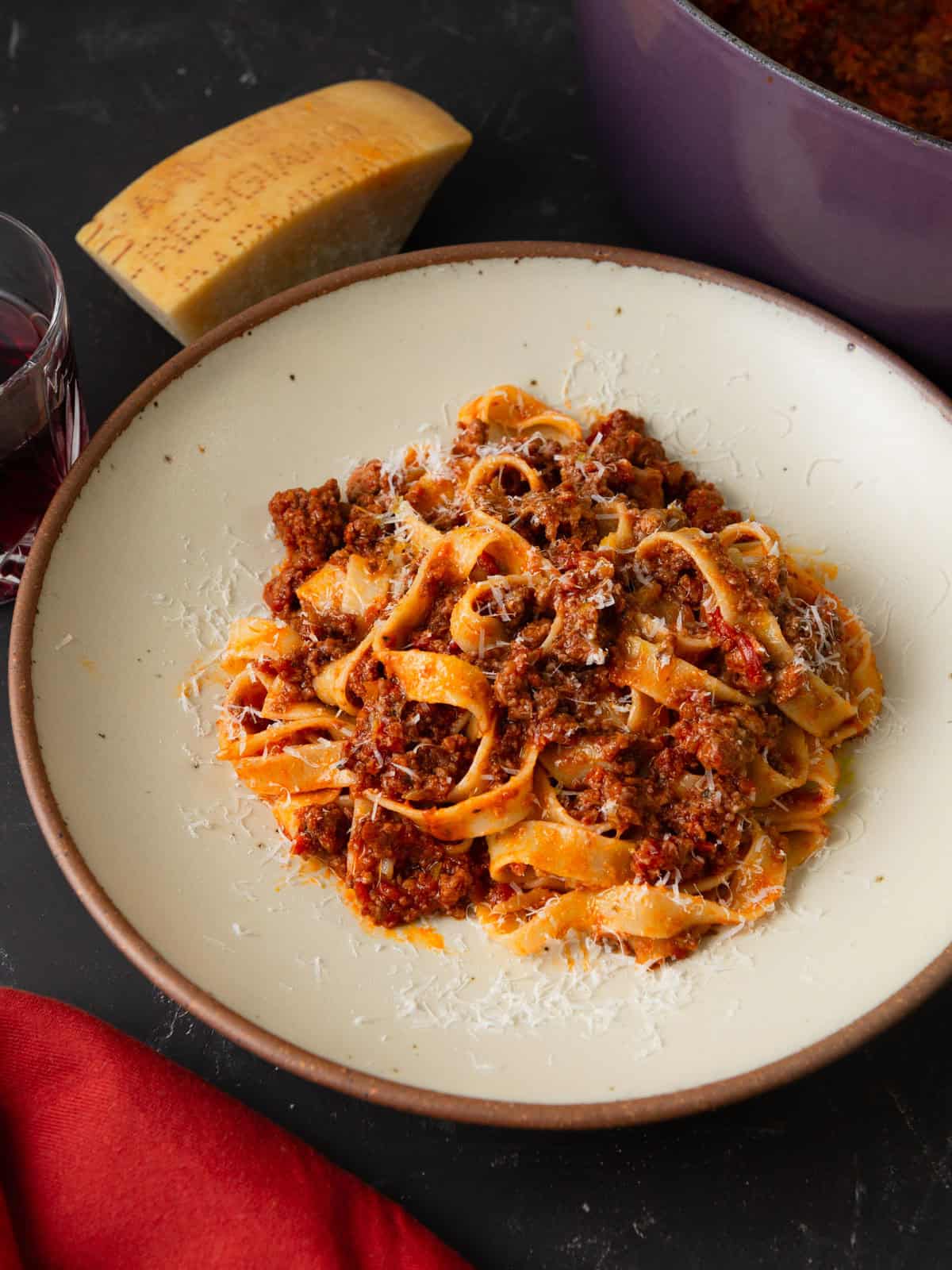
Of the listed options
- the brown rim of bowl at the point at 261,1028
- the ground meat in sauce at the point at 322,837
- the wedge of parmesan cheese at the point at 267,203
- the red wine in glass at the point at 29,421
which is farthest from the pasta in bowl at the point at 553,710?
the wedge of parmesan cheese at the point at 267,203

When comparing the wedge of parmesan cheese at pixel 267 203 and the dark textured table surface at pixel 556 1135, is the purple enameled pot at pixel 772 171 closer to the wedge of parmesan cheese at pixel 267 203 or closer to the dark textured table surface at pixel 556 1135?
the wedge of parmesan cheese at pixel 267 203

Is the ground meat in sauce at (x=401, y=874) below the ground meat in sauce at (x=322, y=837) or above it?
above

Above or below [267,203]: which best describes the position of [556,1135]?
below

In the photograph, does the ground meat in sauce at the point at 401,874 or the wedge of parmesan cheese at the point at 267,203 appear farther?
the wedge of parmesan cheese at the point at 267,203

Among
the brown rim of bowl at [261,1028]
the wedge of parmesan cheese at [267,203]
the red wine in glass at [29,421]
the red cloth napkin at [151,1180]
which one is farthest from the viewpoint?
the wedge of parmesan cheese at [267,203]

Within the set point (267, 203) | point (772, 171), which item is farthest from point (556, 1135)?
point (267, 203)

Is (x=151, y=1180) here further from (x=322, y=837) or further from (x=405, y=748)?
(x=405, y=748)

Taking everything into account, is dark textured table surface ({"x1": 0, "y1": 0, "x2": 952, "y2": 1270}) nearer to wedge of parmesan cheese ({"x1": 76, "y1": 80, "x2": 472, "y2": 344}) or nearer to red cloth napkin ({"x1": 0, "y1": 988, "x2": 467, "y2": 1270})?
red cloth napkin ({"x1": 0, "y1": 988, "x2": 467, "y2": 1270})
